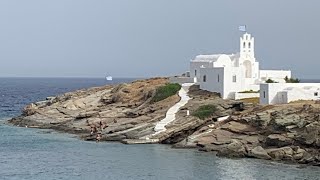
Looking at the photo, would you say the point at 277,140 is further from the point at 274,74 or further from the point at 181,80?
the point at 181,80

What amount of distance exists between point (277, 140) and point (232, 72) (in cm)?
2640

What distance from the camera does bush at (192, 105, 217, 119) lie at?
75919 millimetres

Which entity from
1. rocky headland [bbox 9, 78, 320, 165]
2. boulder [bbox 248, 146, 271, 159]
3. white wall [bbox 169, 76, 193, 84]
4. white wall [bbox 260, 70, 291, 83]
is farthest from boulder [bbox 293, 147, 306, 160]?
white wall [bbox 169, 76, 193, 84]

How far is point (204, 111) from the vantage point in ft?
251

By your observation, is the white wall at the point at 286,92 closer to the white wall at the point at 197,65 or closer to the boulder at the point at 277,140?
the boulder at the point at 277,140

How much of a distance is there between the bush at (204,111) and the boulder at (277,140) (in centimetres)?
1389

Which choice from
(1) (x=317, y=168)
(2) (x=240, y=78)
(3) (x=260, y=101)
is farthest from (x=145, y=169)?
(2) (x=240, y=78)

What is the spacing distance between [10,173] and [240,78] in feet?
136

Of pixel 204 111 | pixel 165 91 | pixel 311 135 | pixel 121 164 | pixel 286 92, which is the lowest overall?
pixel 121 164

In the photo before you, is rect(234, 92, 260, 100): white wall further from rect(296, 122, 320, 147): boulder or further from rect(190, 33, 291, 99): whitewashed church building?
rect(296, 122, 320, 147): boulder

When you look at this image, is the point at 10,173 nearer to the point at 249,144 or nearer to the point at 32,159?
the point at 32,159

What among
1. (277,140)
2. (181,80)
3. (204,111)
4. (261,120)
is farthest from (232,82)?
(277,140)

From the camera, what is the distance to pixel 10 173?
5447cm

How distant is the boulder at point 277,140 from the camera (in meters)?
61.4
